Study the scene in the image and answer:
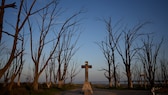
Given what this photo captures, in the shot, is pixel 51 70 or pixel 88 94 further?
pixel 51 70

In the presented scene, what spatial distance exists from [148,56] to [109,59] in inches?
318

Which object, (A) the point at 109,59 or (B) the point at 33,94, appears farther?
(A) the point at 109,59

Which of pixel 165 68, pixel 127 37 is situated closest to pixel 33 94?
pixel 127 37

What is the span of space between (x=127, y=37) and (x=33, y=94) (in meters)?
22.2

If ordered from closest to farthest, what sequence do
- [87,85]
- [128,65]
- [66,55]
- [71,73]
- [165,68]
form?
[87,85] → [128,65] → [66,55] → [165,68] → [71,73]

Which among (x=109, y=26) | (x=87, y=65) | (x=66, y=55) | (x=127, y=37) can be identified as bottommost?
(x=87, y=65)

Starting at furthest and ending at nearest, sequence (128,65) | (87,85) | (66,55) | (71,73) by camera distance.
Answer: (71,73) → (66,55) → (128,65) → (87,85)

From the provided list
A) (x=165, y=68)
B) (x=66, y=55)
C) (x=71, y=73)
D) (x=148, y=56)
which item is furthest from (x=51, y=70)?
(x=165, y=68)

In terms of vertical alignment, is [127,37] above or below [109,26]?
below

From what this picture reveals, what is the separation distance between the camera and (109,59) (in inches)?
1479

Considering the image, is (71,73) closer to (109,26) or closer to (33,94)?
(109,26)

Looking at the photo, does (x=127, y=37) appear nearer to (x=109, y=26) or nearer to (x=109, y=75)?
(x=109, y=26)

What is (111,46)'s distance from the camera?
117 ft

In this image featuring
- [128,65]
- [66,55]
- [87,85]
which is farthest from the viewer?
[66,55]
